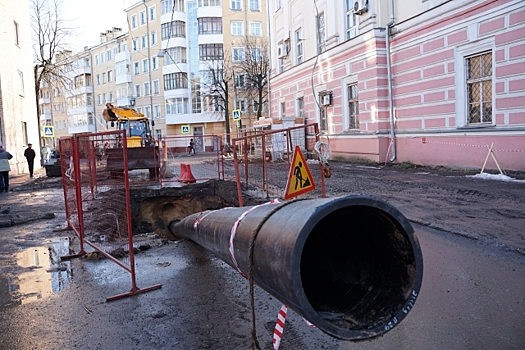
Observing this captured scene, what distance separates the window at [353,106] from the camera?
20.0 meters

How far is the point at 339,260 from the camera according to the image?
8.09ft

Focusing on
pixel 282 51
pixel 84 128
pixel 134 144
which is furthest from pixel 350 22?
pixel 84 128

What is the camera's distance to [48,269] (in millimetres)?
5938

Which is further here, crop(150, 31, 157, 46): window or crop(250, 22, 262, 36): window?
crop(150, 31, 157, 46): window

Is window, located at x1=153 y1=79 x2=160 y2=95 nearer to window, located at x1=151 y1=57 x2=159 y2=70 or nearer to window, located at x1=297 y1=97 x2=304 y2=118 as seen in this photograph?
window, located at x1=151 y1=57 x2=159 y2=70

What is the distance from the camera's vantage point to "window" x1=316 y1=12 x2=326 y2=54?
2244 cm

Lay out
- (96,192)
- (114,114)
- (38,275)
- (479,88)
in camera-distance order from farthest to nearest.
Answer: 1. (114,114)
2. (479,88)
3. (96,192)
4. (38,275)

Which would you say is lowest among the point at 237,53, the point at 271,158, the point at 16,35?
the point at 271,158

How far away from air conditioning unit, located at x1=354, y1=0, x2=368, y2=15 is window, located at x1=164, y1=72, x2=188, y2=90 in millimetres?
33711

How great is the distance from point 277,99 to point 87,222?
70.8ft

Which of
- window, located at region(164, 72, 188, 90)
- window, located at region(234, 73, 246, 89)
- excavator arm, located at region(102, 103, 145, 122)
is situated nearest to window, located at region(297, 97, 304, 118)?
excavator arm, located at region(102, 103, 145, 122)

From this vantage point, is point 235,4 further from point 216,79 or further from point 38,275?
point 38,275

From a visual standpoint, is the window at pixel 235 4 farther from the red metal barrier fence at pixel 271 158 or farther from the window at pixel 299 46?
the red metal barrier fence at pixel 271 158

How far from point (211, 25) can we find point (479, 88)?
39042 millimetres
